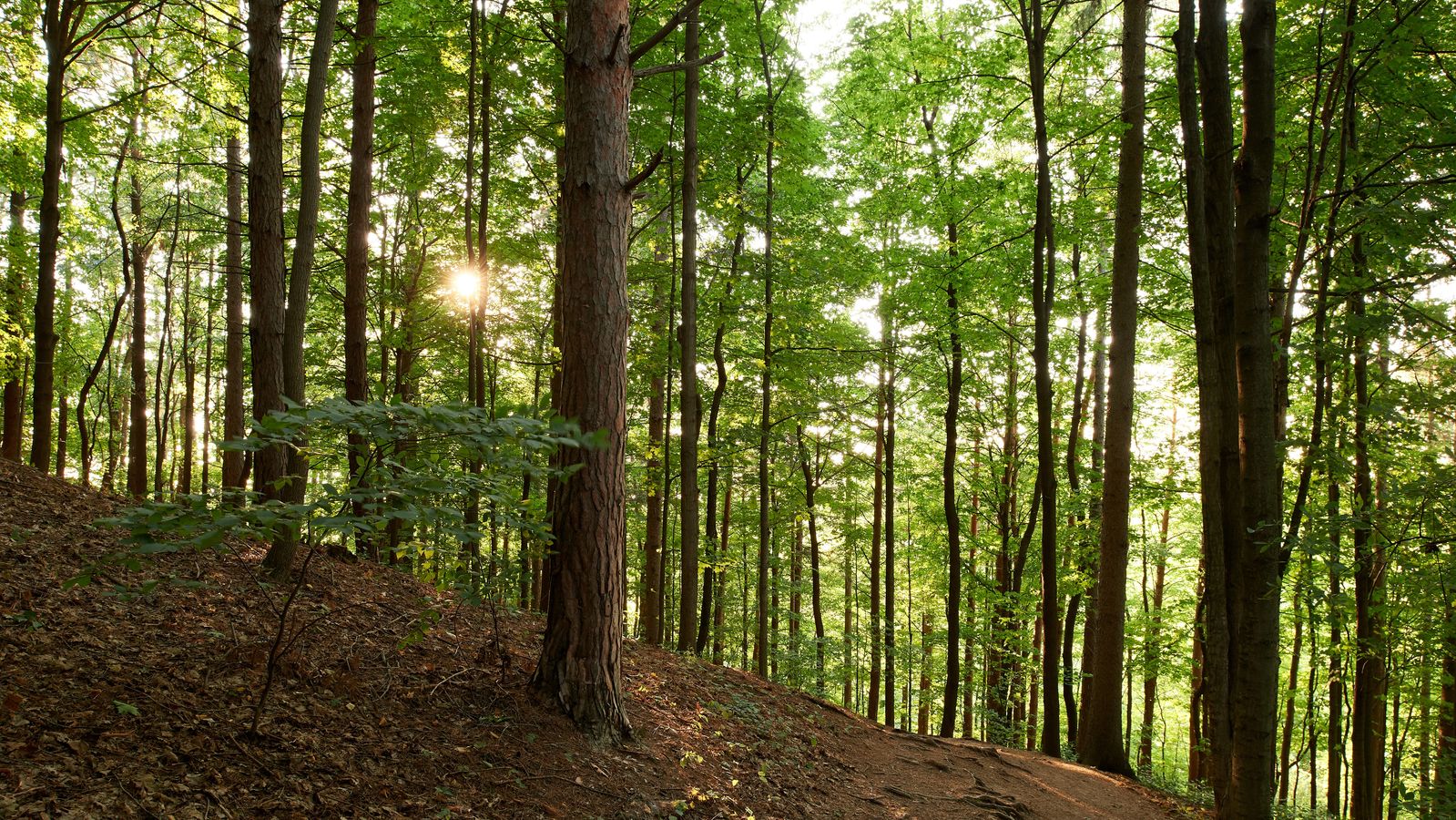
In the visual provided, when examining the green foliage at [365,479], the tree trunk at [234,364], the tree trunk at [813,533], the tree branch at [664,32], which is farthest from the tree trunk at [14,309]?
the tree trunk at [813,533]

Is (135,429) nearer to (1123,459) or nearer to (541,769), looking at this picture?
(541,769)

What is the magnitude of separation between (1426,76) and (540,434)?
11.1m

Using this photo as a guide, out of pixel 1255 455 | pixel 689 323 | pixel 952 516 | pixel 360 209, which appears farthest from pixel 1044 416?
pixel 360 209

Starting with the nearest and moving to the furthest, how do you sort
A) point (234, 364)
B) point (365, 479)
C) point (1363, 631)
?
point (365, 479), point (1363, 631), point (234, 364)

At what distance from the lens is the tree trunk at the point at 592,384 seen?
4703 mm

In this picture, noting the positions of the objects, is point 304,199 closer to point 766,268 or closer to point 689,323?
point 689,323

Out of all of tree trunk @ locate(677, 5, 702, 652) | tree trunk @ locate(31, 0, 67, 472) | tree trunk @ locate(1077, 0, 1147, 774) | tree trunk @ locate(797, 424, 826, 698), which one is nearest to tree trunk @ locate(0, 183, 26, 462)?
tree trunk @ locate(31, 0, 67, 472)

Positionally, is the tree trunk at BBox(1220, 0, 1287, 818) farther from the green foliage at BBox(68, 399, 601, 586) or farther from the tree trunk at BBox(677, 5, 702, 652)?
the tree trunk at BBox(677, 5, 702, 652)

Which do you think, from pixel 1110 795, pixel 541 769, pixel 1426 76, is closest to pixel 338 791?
pixel 541 769

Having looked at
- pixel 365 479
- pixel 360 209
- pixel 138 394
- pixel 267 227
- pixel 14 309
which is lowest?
pixel 365 479

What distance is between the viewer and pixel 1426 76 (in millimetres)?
7914

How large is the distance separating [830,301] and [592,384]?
415 inches

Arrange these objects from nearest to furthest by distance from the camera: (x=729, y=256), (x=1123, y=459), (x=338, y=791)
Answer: (x=338, y=791)
(x=1123, y=459)
(x=729, y=256)

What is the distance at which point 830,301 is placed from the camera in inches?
573
